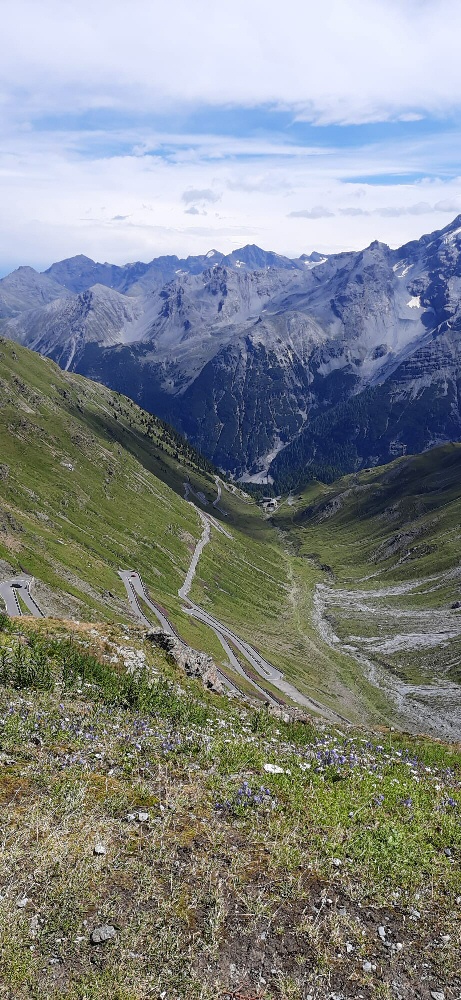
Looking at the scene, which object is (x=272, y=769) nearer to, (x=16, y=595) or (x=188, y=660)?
(x=188, y=660)

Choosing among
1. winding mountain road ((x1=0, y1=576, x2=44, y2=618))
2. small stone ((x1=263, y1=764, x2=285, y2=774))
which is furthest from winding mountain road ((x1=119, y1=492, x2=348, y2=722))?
small stone ((x1=263, y1=764, x2=285, y2=774))

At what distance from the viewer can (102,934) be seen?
9.89 m

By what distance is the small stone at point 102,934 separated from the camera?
983cm

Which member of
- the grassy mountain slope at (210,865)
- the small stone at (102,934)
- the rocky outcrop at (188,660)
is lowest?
the rocky outcrop at (188,660)

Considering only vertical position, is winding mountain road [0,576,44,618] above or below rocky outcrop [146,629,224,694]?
below

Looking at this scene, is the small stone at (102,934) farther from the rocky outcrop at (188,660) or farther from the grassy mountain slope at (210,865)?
the rocky outcrop at (188,660)

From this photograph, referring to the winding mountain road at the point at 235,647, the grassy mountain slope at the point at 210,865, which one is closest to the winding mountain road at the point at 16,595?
the winding mountain road at the point at 235,647

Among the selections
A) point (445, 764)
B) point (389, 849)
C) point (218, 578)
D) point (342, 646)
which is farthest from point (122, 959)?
point (218, 578)

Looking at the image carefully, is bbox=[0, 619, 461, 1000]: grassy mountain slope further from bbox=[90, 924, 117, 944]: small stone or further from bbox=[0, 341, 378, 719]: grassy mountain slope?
bbox=[0, 341, 378, 719]: grassy mountain slope

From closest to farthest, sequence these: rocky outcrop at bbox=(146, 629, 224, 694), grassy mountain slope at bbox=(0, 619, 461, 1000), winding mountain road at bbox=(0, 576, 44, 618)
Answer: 1. grassy mountain slope at bbox=(0, 619, 461, 1000)
2. rocky outcrop at bbox=(146, 629, 224, 694)
3. winding mountain road at bbox=(0, 576, 44, 618)

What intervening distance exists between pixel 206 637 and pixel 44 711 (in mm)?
105719

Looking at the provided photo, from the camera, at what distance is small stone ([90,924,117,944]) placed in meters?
9.83

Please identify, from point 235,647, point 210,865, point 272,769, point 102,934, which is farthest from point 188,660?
point 235,647

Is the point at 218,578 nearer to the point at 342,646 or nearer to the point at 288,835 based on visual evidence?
the point at 342,646
